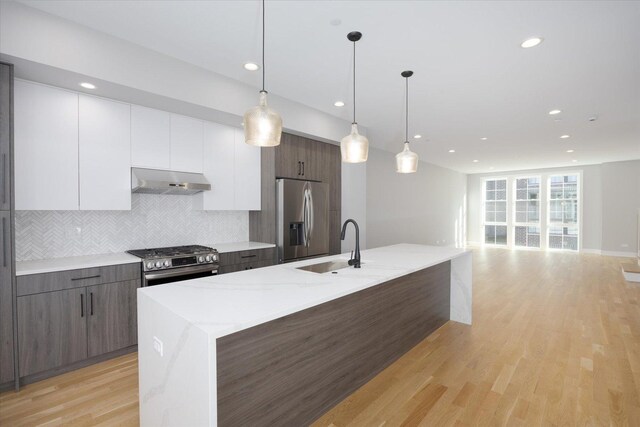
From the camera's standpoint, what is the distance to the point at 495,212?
37.2ft

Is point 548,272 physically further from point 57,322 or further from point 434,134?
point 57,322

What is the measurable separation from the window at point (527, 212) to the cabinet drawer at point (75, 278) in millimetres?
11732

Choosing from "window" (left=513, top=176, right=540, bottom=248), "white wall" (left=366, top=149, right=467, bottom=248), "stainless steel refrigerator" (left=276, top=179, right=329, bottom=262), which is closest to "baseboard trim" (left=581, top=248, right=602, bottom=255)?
"window" (left=513, top=176, right=540, bottom=248)

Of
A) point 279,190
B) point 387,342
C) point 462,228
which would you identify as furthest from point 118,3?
point 462,228

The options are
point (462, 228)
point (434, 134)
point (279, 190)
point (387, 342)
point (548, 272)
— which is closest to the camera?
point (387, 342)

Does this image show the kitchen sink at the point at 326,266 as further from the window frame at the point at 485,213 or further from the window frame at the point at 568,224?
the window frame at the point at 485,213

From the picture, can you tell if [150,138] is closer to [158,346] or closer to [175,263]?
[175,263]

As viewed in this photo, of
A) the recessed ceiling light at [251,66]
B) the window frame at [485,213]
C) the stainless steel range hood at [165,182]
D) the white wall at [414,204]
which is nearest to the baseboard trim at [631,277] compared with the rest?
the white wall at [414,204]

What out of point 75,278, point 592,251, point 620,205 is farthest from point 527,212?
point 75,278

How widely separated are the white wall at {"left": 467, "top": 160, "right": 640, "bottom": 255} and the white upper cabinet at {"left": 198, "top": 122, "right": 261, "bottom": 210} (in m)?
10.3

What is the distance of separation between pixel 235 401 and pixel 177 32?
2.66 metres

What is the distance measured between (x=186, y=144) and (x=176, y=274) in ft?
4.80

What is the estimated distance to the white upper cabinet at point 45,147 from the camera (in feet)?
8.09

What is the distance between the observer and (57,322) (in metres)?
2.49
